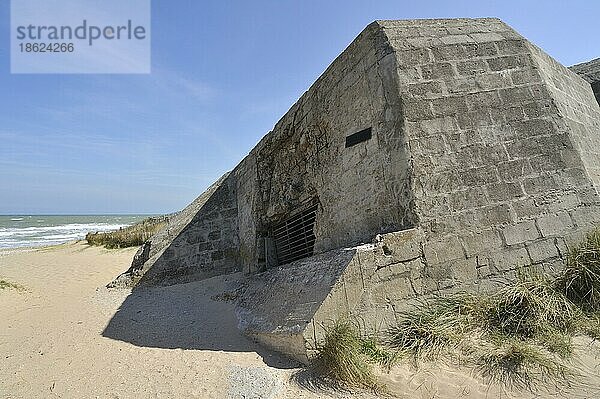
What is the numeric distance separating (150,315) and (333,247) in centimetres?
307

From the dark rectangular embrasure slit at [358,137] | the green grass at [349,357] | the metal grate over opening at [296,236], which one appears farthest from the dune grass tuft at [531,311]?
the metal grate over opening at [296,236]

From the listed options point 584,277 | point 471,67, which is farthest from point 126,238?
point 584,277

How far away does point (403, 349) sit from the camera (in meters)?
3.15

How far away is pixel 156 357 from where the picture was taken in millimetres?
3766

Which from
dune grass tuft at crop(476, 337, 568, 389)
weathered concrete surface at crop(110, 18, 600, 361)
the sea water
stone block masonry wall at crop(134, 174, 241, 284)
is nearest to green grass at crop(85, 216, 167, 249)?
the sea water

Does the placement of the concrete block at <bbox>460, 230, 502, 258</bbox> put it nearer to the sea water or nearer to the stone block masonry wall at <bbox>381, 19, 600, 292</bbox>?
the stone block masonry wall at <bbox>381, 19, 600, 292</bbox>

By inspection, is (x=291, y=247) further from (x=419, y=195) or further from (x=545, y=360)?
(x=545, y=360)

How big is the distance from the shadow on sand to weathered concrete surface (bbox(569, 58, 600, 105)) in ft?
23.4

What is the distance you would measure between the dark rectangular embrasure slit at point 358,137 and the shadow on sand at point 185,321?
8.75 feet

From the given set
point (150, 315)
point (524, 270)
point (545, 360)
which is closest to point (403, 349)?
point (545, 360)

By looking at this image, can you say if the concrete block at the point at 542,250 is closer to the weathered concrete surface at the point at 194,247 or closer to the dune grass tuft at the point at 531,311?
the dune grass tuft at the point at 531,311

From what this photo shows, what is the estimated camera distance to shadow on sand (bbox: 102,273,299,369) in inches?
163

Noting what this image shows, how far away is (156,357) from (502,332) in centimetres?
333

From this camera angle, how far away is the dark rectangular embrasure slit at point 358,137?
14.7 ft
